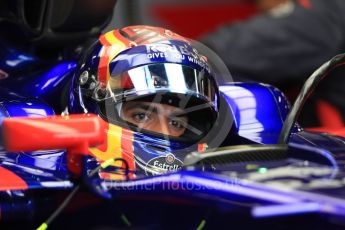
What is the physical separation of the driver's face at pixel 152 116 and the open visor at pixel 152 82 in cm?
4

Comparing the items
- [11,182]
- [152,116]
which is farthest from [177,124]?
[11,182]

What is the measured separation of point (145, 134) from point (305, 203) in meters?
0.54

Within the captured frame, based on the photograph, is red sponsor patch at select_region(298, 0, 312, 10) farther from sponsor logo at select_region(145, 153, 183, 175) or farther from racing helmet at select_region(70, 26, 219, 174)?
sponsor logo at select_region(145, 153, 183, 175)

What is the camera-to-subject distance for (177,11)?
418 centimetres

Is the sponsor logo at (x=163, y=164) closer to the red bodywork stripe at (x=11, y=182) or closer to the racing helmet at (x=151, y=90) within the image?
the racing helmet at (x=151, y=90)

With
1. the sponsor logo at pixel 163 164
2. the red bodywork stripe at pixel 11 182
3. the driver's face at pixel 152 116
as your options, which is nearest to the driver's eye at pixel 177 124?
the driver's face at pixel 152 116

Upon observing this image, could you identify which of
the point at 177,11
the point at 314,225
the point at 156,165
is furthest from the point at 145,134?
the point at 177,11

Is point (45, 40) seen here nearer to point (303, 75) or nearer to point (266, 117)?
point (266, 117)

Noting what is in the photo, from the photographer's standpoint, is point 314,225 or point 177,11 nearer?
point 314,225

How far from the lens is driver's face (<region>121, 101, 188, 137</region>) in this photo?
1.58 meters

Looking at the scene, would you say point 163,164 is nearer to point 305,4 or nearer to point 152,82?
point 152,82

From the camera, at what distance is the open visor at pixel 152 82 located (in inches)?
60.5

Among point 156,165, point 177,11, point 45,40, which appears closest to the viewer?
point 156,165

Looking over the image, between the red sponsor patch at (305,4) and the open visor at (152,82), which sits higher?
the open visor at (152,82)
